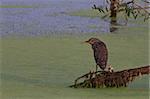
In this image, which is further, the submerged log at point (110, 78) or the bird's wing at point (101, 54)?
the bird's wing at point (101, 54)

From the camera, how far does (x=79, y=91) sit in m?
3.31

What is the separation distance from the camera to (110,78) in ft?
11.1

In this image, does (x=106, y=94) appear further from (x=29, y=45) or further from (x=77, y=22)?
(x=77, y=22)

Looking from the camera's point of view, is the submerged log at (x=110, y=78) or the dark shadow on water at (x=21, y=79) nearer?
the submerged log at (x=110, y=78)

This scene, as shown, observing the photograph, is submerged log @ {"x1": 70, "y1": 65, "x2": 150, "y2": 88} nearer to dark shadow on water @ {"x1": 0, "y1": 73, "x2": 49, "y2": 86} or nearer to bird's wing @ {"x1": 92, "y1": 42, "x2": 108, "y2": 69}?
bird's wing @ {"x1": 92, "y1": 42, "x2": 108, "y2": 69}

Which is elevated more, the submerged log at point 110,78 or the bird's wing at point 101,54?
the bird's wing at point 101,54

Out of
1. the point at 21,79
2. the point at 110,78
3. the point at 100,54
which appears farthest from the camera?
the point at 21,79

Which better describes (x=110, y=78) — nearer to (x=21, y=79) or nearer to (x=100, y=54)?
(x=100, y=54)

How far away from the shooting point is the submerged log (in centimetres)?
336

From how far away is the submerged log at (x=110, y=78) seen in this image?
3.36m

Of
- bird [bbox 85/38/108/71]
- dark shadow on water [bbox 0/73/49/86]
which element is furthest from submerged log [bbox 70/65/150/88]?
dark shadow on water [bbox 0/73/49/86]

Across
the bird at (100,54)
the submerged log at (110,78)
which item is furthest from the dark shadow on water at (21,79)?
the bird at (100,54)

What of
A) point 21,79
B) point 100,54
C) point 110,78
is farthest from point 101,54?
point 21,79

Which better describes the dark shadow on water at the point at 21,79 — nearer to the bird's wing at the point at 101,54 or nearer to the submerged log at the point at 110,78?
the submerged log at the point at 110,78
